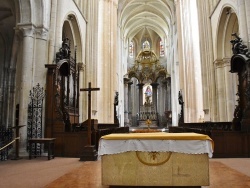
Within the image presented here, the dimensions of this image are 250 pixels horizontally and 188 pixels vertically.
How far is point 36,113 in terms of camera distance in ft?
28.0

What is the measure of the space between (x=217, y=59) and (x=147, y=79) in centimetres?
2256

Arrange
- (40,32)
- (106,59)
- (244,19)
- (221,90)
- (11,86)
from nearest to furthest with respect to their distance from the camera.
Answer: (40,32)
(244,19)
(221,90)
(11,86)
(106,59)

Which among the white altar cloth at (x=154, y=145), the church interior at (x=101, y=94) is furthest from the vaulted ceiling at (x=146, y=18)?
the white altar cloth at (x=154, y=145)

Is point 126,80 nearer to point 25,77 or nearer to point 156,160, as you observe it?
point 25,77

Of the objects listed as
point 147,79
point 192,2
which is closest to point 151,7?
point 147,79

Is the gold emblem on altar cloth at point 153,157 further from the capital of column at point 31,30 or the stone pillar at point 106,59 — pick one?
the stone pillar at point 106,59

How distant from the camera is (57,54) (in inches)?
372

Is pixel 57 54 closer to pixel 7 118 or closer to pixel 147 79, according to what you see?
pixel 7 118

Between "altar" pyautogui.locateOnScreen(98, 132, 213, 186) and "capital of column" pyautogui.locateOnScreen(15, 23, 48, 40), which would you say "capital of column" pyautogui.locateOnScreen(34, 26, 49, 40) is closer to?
"capital of column" pyautogui.locateOnScreen(15, 23, 48, 40)

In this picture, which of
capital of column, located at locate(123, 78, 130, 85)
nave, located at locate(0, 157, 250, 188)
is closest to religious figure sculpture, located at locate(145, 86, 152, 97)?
capital of column, located at locate(123, 78, 130, 85)

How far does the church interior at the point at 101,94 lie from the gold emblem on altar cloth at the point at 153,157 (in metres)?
0.02

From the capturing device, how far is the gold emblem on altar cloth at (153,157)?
13.0ft

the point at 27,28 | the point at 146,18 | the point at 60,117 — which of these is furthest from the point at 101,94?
the point at 146,18

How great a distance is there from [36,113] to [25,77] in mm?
1318
